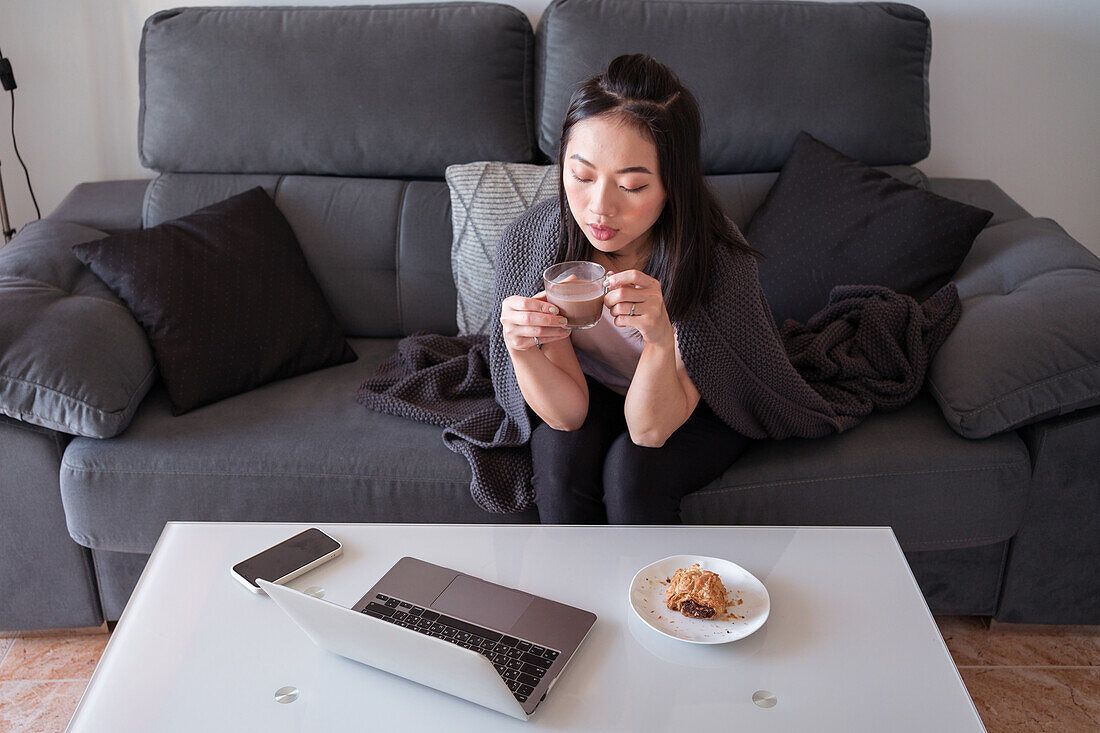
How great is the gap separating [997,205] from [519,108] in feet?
3.74

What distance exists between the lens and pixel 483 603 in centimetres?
120

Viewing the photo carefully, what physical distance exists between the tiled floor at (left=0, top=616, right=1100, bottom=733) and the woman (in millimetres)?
622

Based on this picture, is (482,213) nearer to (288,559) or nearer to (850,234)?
(850,234)

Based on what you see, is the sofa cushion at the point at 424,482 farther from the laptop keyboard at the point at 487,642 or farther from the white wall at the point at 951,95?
the white wall at the point at 951,95

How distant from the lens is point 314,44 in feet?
7.13

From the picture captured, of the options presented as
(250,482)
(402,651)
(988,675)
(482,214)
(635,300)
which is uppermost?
(635,300)

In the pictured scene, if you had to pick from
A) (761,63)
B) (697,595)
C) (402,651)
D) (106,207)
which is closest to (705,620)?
(697,595)

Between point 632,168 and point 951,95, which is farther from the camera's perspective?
point 951,95

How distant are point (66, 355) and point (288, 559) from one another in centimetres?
70

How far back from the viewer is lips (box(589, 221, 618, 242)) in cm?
136

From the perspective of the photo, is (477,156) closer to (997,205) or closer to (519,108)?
(519,108)

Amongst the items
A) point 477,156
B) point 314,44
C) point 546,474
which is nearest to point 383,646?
point 546,474

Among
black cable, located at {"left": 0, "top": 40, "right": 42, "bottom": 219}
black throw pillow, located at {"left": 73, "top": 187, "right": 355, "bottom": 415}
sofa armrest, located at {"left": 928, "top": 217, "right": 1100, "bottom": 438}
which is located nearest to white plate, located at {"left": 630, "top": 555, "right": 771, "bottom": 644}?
sofa armrest, located at {"left": 928, "top": 217, "right": 1100, "bottom": 438}

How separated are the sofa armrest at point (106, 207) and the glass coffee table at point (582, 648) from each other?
3.73 ft
